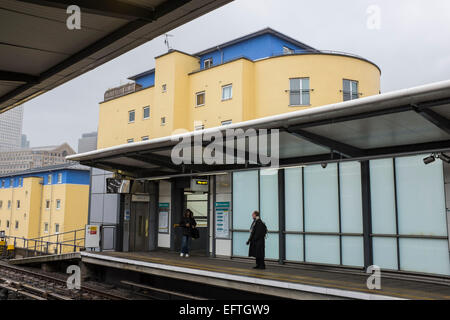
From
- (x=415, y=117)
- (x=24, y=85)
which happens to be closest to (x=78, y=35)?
(x=24, y=85)

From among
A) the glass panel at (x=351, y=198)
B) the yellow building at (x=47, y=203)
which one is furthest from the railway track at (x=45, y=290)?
the yellow building at (x=47, y=203)

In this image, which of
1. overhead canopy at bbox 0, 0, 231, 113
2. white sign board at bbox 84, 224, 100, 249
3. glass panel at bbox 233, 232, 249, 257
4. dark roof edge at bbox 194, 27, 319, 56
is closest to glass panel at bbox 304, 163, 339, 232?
glass panel at bbox 233, 232, 249, 257

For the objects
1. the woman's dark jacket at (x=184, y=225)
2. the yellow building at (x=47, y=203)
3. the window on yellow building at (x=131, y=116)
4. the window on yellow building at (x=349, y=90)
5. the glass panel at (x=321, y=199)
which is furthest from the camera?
the yellow building at (x=47, y=203)

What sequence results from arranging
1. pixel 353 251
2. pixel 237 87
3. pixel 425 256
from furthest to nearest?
pixel 237 87 → pixel 353 251 → pixel 425 256

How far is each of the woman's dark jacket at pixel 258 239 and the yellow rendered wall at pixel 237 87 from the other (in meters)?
11.4

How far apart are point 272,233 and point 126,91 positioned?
2122 cm

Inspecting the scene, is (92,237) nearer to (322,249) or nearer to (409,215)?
(322,249)

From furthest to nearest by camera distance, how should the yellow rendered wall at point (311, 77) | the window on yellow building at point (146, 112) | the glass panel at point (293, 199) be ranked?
1. the window on yellow building at point (146, 112)
2. the yellow rendered wall at point (311, 77)
3. the glass panel at point (293, 199)

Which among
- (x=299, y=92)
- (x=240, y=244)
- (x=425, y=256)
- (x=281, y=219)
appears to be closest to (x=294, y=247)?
(x=281, y=219)

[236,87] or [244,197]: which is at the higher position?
[236,87]

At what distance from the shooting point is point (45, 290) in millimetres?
13688

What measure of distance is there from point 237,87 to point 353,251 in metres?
13.2

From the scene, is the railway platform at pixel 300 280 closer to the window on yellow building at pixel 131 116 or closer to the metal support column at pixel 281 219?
the metal support column at pixel 281 219

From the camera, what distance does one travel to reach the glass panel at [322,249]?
38.6ft
